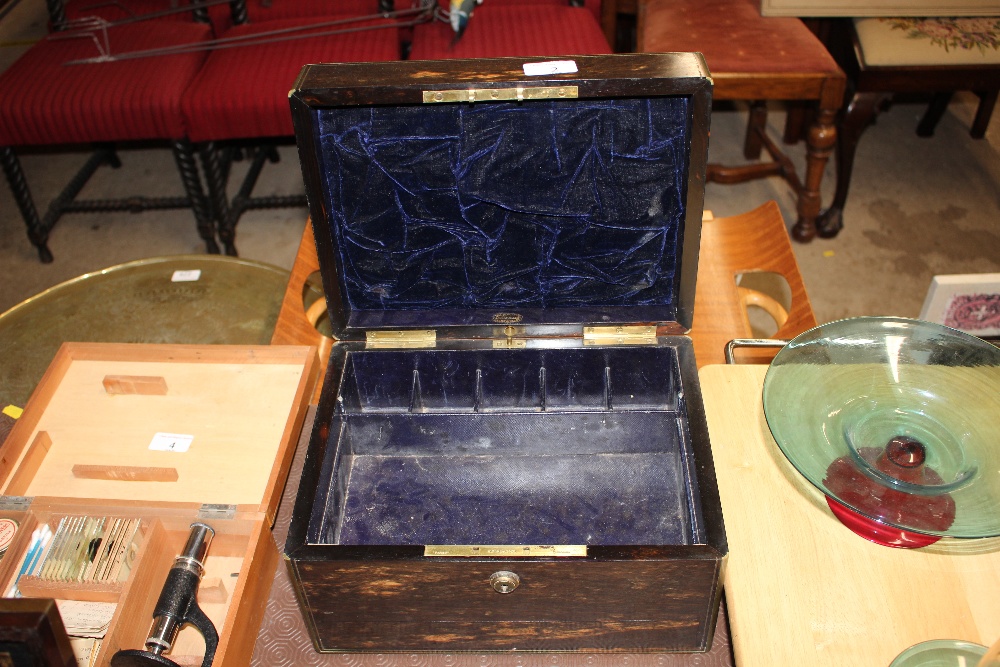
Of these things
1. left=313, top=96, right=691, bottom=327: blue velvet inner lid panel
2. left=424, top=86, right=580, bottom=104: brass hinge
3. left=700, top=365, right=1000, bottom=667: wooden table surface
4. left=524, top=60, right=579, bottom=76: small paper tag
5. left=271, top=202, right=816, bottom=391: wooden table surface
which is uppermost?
left=524, top=60, right=579, bottom=76: small paper tag

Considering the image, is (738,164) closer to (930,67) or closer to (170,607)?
(930,67)

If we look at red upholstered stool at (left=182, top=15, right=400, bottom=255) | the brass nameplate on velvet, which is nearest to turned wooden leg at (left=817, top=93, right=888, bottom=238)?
red upholstered stool at (left=182, top=15, right=400, bottom=255)

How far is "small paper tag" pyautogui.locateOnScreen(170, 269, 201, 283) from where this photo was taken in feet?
7.43

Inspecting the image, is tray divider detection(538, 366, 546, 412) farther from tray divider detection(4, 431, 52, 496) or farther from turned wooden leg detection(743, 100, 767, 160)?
turned wooden leg detection(743, 100, 767, 160)

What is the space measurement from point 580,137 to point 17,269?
269cm

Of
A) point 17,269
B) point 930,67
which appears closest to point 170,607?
point 17,269

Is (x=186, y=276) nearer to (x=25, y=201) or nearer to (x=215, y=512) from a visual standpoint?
(x=215, y=512)

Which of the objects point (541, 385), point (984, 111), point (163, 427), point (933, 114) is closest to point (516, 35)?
point (541, 385)

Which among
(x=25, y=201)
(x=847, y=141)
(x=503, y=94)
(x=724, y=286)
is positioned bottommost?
(x=25, y=201)

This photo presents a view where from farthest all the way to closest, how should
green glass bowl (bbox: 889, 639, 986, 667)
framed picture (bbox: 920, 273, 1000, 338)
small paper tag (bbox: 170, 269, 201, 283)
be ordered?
small paper tag (bbox: 170, 269, 201, 283), framed picture (bbox: 920, 273, 1000, 338), green glass bowl (bbox: 889, 639, 986, 667)

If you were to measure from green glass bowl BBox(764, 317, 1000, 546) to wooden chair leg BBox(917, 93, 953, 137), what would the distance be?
267 cm

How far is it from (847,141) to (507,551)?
2.31 m

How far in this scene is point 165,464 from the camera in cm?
153

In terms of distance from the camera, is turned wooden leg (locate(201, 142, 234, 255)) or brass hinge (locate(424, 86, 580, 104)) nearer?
brass hinge (locate(424, 86, 580, 104))
